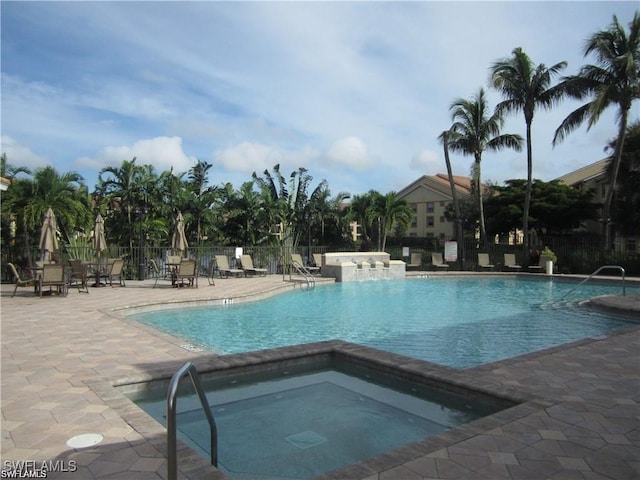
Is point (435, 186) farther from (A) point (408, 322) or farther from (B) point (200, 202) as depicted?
(A) point (408, 322)

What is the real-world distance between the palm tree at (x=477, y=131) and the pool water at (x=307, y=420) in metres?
23.8

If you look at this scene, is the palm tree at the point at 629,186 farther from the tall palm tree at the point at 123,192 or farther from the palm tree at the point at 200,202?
the tall palm tree at the point at 123,192

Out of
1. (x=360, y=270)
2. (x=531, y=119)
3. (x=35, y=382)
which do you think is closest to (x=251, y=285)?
(x=360, y=270)

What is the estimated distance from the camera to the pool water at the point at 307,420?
3885 mm

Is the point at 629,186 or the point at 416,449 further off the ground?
the point at 629,186

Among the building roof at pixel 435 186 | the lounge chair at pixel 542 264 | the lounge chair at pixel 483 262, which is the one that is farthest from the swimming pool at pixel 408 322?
the building roof at pixel 435 186

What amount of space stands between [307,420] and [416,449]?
5.01 feet

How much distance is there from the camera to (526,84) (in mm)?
24828

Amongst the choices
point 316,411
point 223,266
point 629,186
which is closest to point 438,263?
point 223,266

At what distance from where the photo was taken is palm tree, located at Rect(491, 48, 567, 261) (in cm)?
2462

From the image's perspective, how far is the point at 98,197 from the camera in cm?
2295

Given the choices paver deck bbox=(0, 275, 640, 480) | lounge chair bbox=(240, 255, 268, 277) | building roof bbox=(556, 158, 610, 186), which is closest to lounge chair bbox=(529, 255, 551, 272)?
lounge chair bbox=(240, 255, 268, 277)

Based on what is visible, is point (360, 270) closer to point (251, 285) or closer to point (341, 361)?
point (251, 285)

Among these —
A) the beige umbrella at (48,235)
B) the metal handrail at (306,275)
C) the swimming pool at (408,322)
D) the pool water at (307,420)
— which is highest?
the beige umbrella at (48,235)
